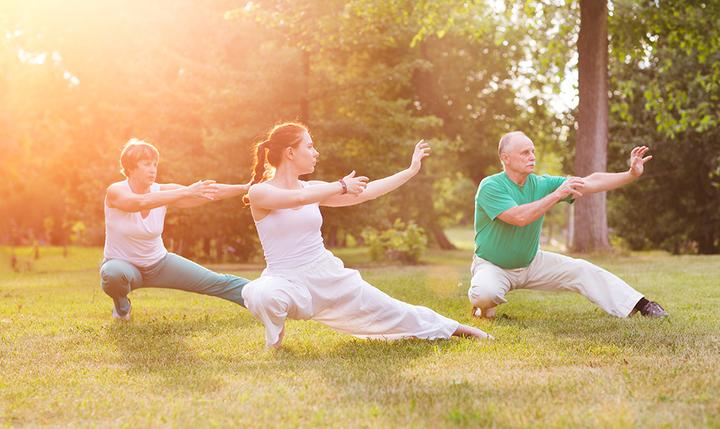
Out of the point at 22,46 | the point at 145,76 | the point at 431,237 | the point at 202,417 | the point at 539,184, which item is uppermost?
the point at 22,46

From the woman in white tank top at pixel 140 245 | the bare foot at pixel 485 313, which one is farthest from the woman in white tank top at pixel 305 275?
the woman in white tank top at pixel 140 245

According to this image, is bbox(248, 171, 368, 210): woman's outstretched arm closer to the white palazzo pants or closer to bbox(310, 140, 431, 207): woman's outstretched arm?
bbox(310, 140, 431, 207): woman's outstretched arm

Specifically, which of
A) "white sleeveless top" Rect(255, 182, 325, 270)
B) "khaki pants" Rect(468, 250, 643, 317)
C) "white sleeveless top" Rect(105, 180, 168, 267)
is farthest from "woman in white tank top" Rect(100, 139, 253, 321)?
"khaki pants" Rect(468, 250, 643, 317)

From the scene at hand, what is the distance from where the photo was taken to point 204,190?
6941mm

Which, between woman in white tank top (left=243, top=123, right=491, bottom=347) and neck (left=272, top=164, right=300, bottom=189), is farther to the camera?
neck (left=272, top=164, right=300, bottom=189)

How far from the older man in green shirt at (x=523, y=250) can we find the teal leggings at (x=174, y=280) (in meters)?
2.42

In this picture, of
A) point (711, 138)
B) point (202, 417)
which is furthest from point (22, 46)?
point (202, 417)

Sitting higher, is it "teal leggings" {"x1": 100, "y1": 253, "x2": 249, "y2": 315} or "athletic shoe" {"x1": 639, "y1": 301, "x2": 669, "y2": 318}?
"teal leggings" {"x1": 100, "y1": 253, "x2": 249, "y2": 315}

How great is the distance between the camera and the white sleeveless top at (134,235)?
8.30 metres

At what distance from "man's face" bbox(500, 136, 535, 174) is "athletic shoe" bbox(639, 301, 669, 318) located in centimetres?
161

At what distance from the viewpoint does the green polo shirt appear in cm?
778

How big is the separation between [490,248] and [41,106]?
33.0 meters

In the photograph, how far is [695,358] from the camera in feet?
18.1

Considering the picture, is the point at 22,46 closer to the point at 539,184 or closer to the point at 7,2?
the point at 7,2
